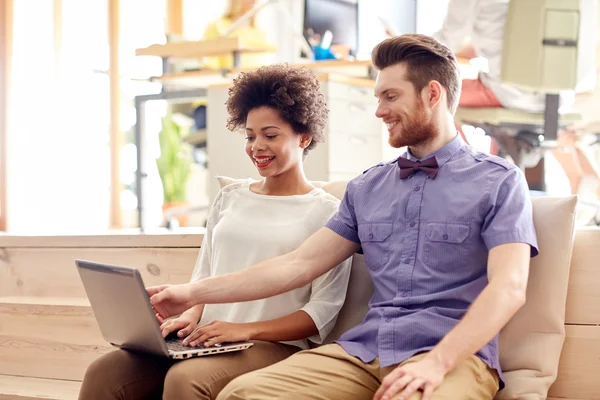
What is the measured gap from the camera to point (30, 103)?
6168mm

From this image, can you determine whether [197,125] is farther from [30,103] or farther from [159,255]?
[159,255]

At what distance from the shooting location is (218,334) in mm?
1736

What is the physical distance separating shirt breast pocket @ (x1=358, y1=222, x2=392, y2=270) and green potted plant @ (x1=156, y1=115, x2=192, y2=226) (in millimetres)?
4742

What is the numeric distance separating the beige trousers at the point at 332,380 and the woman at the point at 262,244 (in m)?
0.15

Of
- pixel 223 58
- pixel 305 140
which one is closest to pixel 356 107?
pixel 223 58

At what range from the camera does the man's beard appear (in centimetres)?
170

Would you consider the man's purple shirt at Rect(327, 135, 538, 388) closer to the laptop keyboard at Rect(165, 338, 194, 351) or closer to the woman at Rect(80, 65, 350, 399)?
the woman at Rect(80, 65, 350, 399)

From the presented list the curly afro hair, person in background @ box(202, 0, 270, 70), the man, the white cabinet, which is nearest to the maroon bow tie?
the man

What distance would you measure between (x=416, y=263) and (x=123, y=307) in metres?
0.58

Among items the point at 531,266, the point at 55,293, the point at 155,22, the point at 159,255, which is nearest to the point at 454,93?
the point at 531,266

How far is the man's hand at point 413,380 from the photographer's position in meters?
1.39

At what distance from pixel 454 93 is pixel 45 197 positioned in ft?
Answer: 17.0

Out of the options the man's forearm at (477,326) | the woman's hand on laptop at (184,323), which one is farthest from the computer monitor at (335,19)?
the man's forearm at (477,326)

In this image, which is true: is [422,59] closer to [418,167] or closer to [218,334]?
[418,167]
